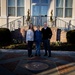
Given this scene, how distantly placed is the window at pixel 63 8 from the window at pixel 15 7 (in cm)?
327

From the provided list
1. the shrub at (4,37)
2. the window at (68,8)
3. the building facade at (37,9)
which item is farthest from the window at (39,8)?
the shrub at (4,37)

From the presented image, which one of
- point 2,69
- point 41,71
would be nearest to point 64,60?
point 41,71

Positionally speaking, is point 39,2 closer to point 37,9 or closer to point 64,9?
point 37,9

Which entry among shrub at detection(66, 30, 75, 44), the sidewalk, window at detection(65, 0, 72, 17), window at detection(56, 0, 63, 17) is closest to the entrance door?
window at detection(56, 0, 63, 17)

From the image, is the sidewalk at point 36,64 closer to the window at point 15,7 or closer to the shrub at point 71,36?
the shrub at point 71,36

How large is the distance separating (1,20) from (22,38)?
328 centimetres

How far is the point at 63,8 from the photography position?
20562 millimetres

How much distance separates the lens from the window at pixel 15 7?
20516 mm

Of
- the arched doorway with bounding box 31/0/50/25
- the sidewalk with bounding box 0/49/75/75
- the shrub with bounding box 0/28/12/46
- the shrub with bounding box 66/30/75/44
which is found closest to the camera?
the sidewalk with bounding box 0/49/75/75

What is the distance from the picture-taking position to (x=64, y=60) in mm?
11461

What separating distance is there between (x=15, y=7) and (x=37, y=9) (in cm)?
202

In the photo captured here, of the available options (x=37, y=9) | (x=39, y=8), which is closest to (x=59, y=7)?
(x=39, y=8)

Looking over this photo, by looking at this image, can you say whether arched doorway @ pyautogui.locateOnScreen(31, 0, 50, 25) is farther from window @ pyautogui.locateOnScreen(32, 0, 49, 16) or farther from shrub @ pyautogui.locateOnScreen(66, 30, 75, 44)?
shrub @ pyautogui.locateOnScreen(66, 30, 75, 44)

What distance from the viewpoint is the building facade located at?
66.4 ft
